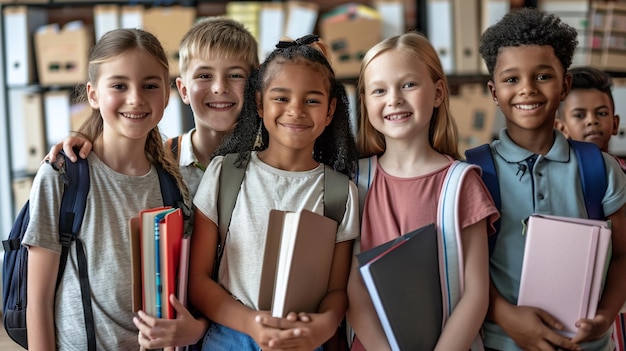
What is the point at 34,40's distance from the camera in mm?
3354

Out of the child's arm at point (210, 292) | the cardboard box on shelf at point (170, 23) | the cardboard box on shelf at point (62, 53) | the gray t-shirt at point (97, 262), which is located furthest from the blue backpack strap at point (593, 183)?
the cardboard box on shelf at point (62, 53)

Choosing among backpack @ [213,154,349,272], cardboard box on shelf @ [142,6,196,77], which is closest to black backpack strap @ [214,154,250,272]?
backpack @ [213,154,349,272]

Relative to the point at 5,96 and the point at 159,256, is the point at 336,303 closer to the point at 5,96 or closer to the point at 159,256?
the point at 159,256

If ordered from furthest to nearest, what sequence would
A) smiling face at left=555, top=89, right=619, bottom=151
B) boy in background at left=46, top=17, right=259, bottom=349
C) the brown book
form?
smiling face at left=555, top=89, right=619, bottom=151
boy in background at left=46, top=17, right=259, bottom=349
the brown book

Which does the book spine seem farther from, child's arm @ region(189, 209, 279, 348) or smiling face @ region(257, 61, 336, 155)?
smiling face @ region(257, 61, 336, 155)

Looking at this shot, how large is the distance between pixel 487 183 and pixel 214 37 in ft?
2.71

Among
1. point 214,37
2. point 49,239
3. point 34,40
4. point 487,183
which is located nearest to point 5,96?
point 34,40

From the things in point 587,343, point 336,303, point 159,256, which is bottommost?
point 587,343

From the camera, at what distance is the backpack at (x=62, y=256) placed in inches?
49.7

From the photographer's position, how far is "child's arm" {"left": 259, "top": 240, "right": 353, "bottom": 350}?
1.15m

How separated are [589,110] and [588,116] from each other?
20mm

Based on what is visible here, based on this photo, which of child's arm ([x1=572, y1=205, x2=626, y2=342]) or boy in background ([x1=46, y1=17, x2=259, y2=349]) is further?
boy in background ([x1=46, y1=17, x2=259, y2=349])

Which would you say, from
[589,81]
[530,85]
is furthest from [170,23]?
[530,85]

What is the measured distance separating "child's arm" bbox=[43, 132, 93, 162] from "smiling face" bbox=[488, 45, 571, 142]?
0.93m
